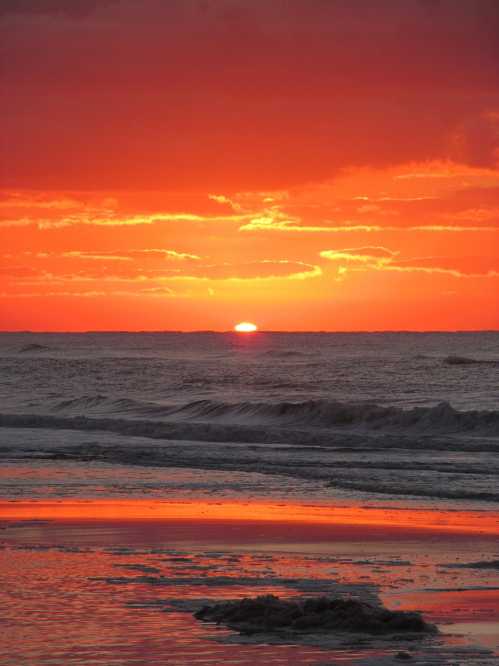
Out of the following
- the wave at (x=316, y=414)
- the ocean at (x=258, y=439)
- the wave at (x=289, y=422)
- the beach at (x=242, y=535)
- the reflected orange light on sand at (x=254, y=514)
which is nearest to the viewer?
the beach at (x=242, y=535)

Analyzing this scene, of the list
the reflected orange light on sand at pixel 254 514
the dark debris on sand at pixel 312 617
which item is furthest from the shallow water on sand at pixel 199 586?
the reflected orange light on sand at pixel 254 514

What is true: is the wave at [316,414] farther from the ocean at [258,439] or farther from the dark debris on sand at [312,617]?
the dark debris on sand at [312,617]

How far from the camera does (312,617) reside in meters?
9.74

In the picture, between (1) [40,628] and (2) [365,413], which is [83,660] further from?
(2) [365,413]

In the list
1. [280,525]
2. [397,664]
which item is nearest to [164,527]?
[280,525]

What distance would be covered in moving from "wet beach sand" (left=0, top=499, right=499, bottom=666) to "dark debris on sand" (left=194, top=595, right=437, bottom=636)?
21 cm

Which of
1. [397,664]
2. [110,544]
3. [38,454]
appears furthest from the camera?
[38,454]

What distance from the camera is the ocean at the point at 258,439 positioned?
2105 cm

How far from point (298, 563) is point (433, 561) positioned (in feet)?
5.03

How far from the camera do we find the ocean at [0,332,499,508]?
2105cm

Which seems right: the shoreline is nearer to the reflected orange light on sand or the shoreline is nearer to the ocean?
the reflected orange light on sand

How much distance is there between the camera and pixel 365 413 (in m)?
41.0

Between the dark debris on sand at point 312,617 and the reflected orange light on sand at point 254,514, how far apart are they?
5.76 meters

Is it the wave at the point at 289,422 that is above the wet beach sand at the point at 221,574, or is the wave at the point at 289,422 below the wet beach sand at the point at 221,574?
below
